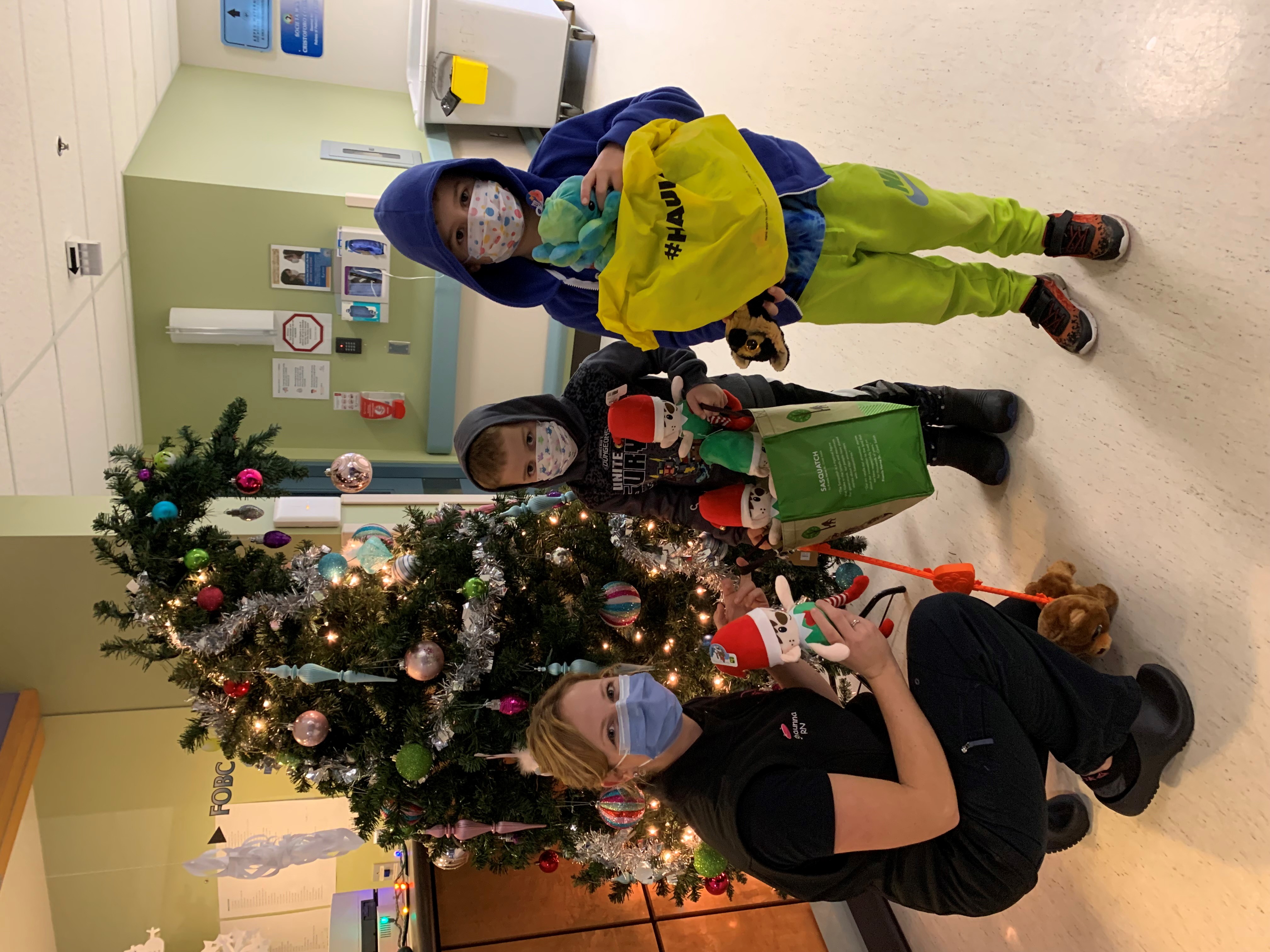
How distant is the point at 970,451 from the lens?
2.12 meters

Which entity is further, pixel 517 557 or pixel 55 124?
pixel 55 124

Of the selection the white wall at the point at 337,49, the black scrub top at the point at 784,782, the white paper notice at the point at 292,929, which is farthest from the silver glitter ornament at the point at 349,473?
the white wall at the point at 337,49

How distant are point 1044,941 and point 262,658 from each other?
2.09 metres

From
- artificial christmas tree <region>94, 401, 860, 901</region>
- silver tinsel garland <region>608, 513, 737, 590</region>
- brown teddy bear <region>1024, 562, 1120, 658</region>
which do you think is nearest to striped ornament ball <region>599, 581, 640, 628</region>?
artificial christmas tree <region>94, 401, 860, 901</region>

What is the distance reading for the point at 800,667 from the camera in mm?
1614

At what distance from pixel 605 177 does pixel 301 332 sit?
2993 mm

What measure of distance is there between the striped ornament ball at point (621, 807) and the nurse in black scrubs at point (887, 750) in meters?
0.50

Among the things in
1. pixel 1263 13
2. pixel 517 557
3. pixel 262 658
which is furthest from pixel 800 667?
pixel 1263 13

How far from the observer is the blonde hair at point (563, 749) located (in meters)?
1.47

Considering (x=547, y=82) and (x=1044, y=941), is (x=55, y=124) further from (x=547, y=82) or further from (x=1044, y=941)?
(x=1044, y=941)

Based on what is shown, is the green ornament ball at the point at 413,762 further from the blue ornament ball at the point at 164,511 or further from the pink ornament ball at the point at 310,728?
the blue ornament ball at the point at 164,511

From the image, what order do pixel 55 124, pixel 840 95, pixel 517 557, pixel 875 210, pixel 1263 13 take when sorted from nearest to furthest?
1. pixel 1263 13
2. pixel 875 210
3. pixel 517 557
4. pixel 55 124
5. pixel 840 95

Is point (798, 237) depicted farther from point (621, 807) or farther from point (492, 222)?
point (621, 807)

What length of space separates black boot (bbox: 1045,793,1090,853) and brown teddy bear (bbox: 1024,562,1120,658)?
382mm
